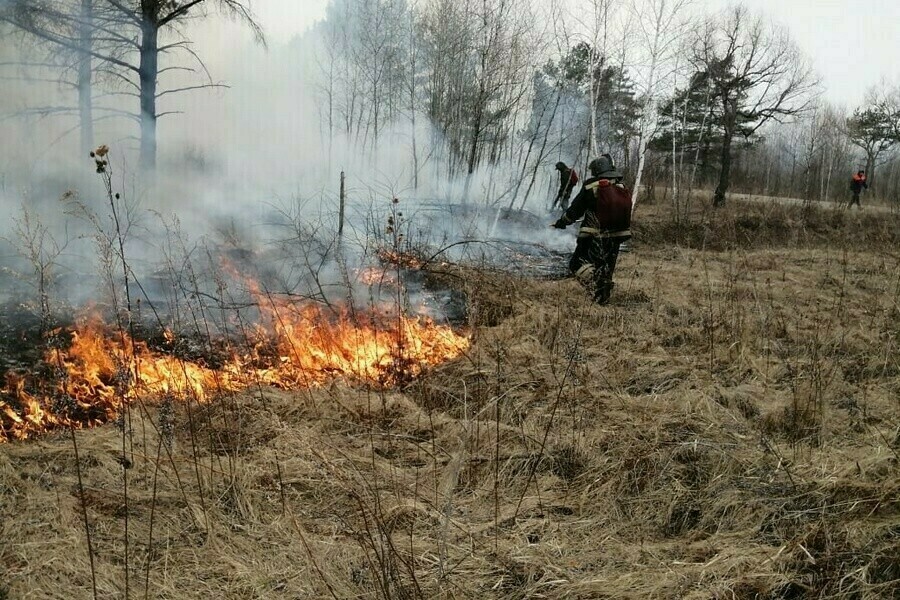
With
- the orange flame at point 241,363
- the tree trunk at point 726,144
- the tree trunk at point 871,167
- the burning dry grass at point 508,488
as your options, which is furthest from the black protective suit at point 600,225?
the tree trunk at point 871,167

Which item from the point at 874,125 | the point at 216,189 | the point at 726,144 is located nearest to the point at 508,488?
the point at 216,189

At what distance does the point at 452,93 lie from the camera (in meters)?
21.2

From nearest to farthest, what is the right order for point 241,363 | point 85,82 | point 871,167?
1. point 241,363
2. point 85,82
3. point 871,167

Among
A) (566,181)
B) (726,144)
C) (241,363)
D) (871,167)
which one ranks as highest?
(871,167)

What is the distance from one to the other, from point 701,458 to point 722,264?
9.04 meters

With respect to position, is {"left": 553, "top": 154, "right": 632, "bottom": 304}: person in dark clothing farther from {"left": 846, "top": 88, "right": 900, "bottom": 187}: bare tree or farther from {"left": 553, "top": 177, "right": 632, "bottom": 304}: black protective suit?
{"left": 846, "top": 88, "right": 900, "bottom": 187}: bare tree

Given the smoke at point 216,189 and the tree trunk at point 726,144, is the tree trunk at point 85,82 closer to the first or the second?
the smoke at point 216,189

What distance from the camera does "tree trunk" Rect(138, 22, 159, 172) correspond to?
991cm

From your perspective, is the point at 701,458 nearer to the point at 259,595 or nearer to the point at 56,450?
the point at 259,595

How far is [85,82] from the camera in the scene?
9.78 metres

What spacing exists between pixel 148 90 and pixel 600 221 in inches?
362

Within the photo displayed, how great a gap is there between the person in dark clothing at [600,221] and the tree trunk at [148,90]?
28.4 feet

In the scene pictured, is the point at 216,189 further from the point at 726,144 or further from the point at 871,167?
the point at 871,167

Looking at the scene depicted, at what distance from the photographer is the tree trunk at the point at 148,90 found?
9906 mm
